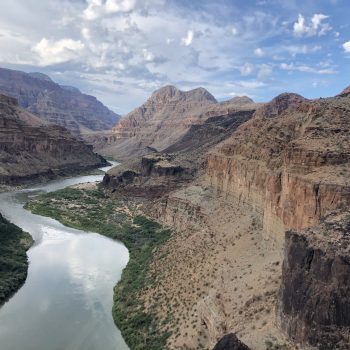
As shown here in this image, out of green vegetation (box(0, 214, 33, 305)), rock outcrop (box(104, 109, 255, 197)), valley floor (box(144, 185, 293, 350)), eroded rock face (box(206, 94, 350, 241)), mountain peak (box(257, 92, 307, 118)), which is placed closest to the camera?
valley floor (box(144, 185, 293, 350))

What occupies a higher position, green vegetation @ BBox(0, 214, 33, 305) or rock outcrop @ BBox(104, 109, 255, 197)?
rock outcrop @ BBox(104, 109, 255, 197)

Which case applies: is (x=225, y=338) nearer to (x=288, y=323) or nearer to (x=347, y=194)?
(x=288, y=323)

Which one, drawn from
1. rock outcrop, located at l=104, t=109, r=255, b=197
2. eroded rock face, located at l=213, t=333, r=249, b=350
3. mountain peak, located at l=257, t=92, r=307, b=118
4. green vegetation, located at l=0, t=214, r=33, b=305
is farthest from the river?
mountain peak, located at l=257, t=92, r=307, b=118

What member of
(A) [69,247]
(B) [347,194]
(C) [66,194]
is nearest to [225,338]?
(B) [347,194]

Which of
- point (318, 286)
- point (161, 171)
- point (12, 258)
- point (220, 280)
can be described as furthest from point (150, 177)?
point (318, 286)

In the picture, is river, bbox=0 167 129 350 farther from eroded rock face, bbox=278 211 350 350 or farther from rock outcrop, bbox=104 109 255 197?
rock outcrop, bbox=104 109 255 197

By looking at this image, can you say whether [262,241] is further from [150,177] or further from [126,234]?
[150,177]
